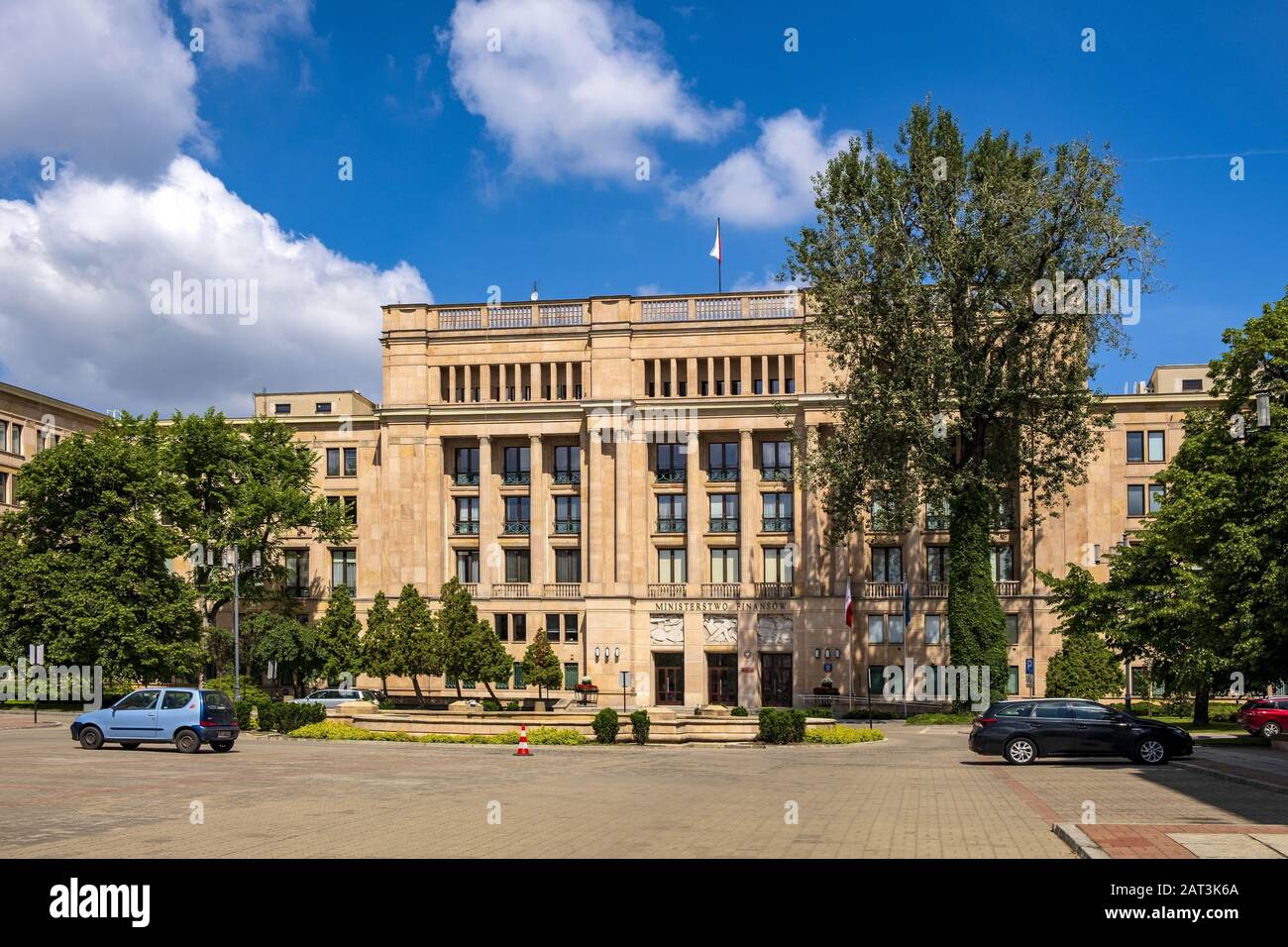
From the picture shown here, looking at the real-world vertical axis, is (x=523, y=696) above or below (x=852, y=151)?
below

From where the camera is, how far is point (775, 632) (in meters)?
69.3

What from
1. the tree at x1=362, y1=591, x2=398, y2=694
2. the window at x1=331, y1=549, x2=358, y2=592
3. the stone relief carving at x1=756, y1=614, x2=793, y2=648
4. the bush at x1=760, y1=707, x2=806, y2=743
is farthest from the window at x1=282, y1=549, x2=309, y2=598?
the bush at x1=760, y1=707, x2=806, y2=743

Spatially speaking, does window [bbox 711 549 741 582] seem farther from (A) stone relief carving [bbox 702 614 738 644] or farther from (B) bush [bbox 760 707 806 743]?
(B) bush [bbox 760 707 806 743]

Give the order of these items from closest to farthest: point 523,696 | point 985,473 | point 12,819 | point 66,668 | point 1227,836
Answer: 1. point 1227,836
2. point 12,819
3. point 985,473
4. point 66,668
5. point 523,696

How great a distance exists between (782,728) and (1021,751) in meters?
10.4

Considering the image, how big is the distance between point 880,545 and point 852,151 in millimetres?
26408

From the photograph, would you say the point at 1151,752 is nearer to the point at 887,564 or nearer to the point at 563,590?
the point at 887,564

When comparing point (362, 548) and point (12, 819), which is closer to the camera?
point (12, 819)

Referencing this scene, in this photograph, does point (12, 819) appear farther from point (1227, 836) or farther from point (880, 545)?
point (880, 545)

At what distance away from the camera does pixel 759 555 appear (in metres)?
70.3

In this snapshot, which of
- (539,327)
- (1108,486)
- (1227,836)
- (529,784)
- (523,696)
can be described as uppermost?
(539,327)

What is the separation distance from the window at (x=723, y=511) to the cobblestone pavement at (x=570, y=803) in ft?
118

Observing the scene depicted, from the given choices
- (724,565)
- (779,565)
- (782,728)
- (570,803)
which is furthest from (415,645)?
(570,803)
